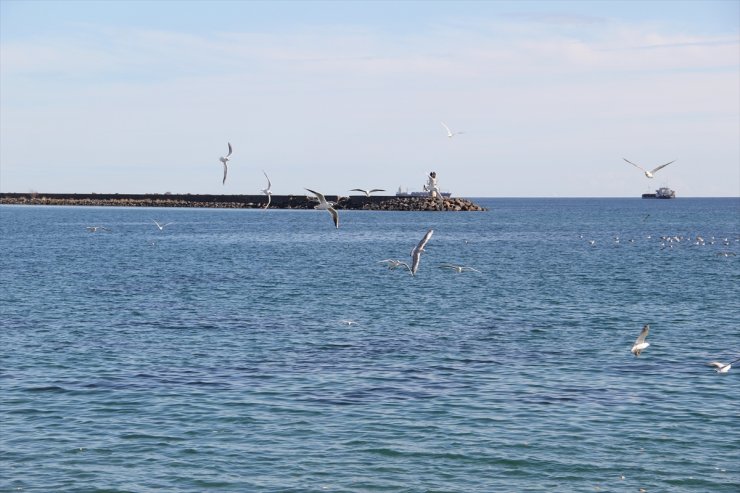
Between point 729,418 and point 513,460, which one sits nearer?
point 513,460

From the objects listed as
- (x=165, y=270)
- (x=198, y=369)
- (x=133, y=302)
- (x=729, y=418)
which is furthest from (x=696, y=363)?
(x=165, y=270)

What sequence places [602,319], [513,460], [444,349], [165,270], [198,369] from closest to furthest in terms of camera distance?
[513,460], [198,369], [444,349], [602,319], [165,270]

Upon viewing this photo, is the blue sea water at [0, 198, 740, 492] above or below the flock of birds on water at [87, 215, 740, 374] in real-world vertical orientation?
below

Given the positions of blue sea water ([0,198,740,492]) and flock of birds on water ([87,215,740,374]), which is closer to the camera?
blue sea water ([0,198,740,492])

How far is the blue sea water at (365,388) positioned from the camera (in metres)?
20.8

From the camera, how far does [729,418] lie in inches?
968

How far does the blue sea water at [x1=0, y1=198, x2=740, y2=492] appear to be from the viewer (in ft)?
68.3

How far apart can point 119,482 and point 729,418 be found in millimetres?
15380

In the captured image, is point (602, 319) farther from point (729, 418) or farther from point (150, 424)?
point (150, 424)

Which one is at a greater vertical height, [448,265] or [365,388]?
[448,265]

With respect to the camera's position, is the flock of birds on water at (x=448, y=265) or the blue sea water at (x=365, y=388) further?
the flock of birds on water at (x=448, y=265)

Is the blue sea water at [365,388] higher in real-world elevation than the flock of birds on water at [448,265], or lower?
lower

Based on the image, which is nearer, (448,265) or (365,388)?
(448,265)

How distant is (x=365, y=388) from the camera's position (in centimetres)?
2747
